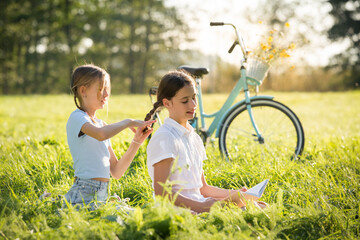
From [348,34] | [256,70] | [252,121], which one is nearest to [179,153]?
[252,121]

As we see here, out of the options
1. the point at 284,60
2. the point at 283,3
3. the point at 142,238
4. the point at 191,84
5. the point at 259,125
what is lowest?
the point at 142,238

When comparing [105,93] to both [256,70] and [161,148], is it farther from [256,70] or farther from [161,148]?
[256,70]

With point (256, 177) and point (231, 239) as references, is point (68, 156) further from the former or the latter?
point (231, 239)

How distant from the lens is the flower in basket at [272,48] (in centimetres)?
387

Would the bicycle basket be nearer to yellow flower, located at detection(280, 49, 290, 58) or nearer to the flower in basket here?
the flower in basket

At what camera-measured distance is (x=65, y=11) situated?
29.8 m

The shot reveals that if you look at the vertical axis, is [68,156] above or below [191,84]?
below

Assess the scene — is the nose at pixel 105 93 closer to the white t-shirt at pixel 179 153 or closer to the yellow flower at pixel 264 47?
the white t-shirt at pixel 179 153

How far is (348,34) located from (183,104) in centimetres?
2739

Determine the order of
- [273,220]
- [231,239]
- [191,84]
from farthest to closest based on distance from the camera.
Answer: [191,84]
[273,220]
[231,239]

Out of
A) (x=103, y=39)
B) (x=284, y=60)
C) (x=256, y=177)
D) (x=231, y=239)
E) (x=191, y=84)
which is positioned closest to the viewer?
(x=231, y=239)

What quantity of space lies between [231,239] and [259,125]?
2.45 metres

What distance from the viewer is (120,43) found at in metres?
32.9

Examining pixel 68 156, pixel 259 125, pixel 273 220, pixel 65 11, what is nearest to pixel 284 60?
pixel 259 125
